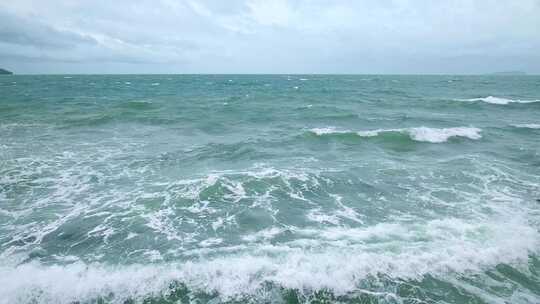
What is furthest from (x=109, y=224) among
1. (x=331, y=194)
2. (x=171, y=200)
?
(x=331, y=194)

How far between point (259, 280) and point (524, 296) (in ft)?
18.8

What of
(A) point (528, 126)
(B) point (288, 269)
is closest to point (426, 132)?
(A) point (528, 126)

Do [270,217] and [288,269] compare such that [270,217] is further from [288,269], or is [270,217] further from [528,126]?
[528,126]

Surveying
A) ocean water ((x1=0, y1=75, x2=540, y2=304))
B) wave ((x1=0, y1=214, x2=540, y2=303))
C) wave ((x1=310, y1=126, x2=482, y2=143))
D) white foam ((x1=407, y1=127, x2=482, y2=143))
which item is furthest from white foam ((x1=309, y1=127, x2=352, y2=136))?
wave ((x1=0, y1=214, x2=540, y2=303))

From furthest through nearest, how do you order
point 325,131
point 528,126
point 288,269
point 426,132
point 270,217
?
point 528,126 → point 325,131 → point 426,132 → point 270,217 → point 288,269

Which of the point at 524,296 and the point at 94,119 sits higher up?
the point at 94,119

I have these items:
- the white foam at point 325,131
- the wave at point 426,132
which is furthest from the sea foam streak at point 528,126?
the white foam at point 325,131

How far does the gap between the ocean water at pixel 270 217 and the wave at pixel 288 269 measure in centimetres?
4

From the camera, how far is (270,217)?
35.7 feet

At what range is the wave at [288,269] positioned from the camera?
7098 millimetres

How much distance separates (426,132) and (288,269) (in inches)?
775

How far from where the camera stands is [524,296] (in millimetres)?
6898

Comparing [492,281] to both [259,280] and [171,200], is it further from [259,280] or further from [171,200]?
[171,200]

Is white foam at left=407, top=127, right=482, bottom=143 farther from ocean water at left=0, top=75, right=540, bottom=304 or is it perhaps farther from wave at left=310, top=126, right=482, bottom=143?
ocean water at left=0, top=75, right=540, bottom=304
